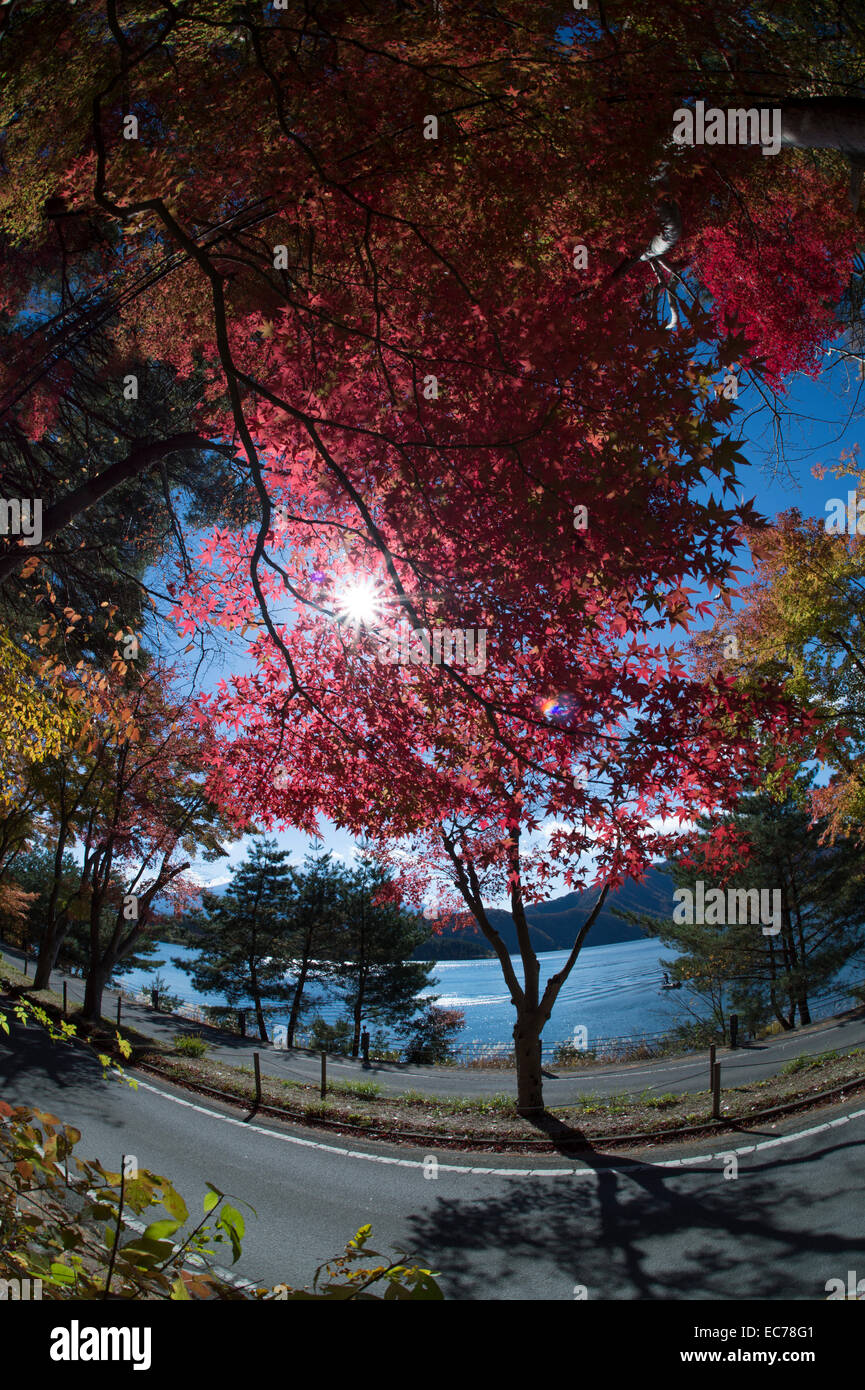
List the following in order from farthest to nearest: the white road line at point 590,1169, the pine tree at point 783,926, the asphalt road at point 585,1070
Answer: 1. the pine tree at point 783,926
2. the asphalt road at point 585,1070
3. the white road line at point 590,1169

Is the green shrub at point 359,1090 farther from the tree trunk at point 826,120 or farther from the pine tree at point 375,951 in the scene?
the pine tree at point 375,951

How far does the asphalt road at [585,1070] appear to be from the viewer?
1562 cm

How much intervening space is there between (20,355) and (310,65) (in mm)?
5331

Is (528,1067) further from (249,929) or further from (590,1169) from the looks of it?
(249,929)

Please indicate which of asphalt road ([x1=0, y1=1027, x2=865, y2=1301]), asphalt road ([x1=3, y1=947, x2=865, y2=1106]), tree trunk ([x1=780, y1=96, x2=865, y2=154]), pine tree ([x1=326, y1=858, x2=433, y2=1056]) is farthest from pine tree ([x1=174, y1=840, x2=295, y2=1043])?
tree trunk ([x1=780, y1=96, x2=865, y2=154])

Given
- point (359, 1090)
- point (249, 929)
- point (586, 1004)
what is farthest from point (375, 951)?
point (586, 1004)

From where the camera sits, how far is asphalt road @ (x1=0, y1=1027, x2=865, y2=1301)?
602 cm

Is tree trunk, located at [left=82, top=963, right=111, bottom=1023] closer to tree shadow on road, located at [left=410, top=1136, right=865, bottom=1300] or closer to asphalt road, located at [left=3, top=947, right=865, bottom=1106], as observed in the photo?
asphalt road, located at [left=3, top=947, right=865, bottom=1106]

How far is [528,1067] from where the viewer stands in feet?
41.0

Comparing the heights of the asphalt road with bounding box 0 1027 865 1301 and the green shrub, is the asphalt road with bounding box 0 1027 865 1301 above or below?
above

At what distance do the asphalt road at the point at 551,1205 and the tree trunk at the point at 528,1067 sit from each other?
2249 millimetres

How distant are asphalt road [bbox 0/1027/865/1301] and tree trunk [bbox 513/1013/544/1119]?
2249 millimetres

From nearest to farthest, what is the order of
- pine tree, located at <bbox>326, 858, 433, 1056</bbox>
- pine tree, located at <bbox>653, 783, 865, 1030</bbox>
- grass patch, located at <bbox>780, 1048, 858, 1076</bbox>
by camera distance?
grass patch, located at <bbox>780, 1048, 858, 1076</bbox> < pine tree, located at <bbox>653, 783, 865, 1030</bbox> < pine tree, located at <bbox>326, 858, 433, 1056</bbox>

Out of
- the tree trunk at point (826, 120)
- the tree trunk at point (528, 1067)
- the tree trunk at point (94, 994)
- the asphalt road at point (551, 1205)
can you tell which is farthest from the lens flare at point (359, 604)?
the tree trunk at point (94, 994)
